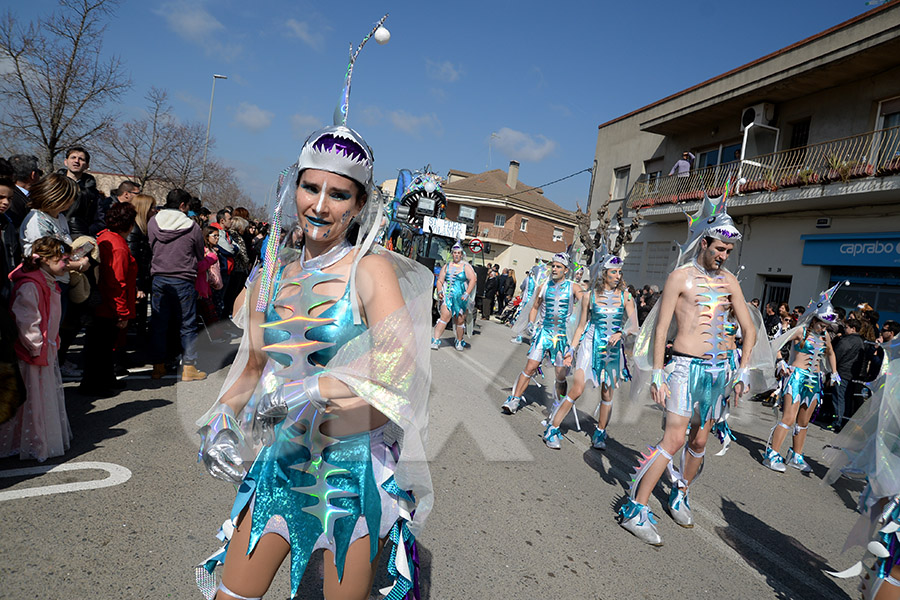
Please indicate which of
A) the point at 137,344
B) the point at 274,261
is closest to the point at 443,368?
the point at 137,344

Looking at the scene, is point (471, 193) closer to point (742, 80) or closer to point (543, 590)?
point (742, 80)

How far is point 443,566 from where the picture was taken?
10.3 feet

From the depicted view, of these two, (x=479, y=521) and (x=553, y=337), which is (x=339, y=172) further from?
(x=553, y=337)

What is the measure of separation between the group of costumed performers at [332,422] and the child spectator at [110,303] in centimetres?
423

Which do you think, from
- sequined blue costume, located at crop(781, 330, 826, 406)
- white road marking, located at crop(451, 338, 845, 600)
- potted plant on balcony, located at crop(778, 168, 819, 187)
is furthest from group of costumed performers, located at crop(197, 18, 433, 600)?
potted plant on balcony, located at crop(778, 168, 819, 187)

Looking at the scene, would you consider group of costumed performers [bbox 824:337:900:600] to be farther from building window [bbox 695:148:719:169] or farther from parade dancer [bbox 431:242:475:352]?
building window [bbox 695:148:719:169]

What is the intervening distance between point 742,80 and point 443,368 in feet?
48.7

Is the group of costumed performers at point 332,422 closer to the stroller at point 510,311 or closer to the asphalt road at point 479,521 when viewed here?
the asphalt road at point 479,521

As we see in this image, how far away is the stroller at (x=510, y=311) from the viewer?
20948 mm

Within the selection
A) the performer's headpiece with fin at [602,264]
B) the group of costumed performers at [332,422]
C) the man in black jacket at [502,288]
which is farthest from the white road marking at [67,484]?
the man in black jacket at [502,288]

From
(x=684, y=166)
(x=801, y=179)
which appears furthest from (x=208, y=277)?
(x=684, y=166)

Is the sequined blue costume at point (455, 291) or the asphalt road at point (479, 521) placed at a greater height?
the sequined blue costume at point (455, 291)

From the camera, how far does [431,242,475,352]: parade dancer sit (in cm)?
1188

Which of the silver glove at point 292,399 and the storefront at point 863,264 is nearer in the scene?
the silver glove at point 292,399
